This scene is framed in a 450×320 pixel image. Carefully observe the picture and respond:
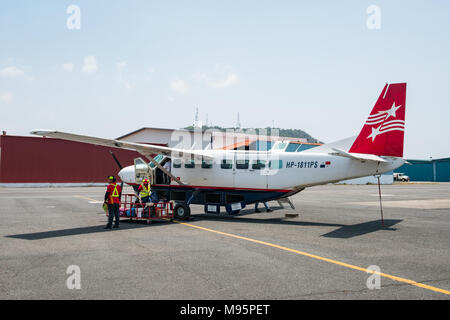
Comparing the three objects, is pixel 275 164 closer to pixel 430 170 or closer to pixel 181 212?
pixel 181 212

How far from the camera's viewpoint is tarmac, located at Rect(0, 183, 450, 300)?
672cm

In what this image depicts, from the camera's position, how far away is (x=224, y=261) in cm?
902

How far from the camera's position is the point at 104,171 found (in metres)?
57.3

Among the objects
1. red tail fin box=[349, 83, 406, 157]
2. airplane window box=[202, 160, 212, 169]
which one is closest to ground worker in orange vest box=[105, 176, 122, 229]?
airplane window box=[202, 160, 212, 169]

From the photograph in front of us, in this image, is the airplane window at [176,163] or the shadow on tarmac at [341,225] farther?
the airplane window at [176,163]

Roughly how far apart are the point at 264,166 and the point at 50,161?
4502 centimetres

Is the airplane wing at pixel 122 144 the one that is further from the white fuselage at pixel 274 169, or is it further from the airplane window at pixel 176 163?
the white fuselage at pixel 274 169

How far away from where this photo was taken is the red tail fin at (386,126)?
1509 centimetres

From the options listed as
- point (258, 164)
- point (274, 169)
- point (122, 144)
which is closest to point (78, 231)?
point (122, 144)

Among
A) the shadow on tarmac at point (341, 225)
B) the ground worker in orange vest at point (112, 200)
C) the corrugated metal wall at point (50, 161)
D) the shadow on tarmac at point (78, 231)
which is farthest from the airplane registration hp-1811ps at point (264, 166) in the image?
the corrugated metal wall at point (50, 161)

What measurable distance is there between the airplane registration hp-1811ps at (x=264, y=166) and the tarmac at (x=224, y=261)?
2.11 m

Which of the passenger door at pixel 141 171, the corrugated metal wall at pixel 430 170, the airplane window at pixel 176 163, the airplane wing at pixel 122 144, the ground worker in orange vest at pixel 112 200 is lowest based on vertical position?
the corrugated metal wall at pixel 430 170
